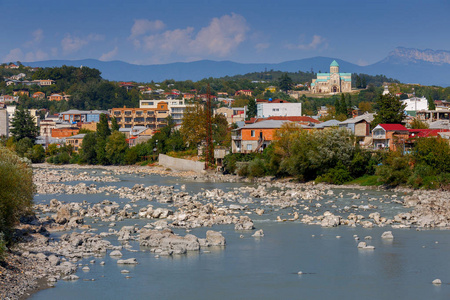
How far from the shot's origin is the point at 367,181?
44.1 meters

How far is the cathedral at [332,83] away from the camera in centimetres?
17890

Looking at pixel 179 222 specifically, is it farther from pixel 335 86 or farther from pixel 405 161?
pixel 335 86

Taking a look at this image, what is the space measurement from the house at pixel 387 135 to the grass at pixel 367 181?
6.17 m

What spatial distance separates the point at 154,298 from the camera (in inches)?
692

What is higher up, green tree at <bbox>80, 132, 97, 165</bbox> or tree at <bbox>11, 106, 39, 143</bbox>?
tree at <bbox>11, 106, 39, 143</bbox>

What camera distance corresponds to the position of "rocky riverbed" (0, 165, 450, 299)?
811 inches

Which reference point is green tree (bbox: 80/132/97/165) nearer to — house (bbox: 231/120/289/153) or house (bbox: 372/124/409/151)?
house (bbox: 231/120/289/153)

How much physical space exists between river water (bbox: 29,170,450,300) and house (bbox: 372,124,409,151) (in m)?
25.5

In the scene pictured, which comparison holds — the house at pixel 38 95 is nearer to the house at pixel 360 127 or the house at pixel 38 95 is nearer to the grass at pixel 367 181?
the house at pixel 360 127

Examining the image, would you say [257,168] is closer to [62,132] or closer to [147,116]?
[147,116]

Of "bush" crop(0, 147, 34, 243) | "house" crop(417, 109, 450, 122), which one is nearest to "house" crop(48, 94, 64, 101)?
"house" crop(417, 109, 450, 122)

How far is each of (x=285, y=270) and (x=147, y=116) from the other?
296 ft

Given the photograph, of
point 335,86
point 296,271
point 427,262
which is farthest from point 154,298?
point 335,86

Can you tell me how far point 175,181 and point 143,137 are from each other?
32.6m
